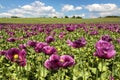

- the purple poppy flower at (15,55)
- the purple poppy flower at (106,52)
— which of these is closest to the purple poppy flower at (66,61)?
the purple poppy flower at (106,52)

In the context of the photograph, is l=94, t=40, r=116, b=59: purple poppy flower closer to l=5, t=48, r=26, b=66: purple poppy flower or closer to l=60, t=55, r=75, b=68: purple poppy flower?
l=60, t=55, r=75, b=68: purple poppy flower

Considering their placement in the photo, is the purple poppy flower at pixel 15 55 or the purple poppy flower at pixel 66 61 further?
the purple poppy flower at pixel 15 55

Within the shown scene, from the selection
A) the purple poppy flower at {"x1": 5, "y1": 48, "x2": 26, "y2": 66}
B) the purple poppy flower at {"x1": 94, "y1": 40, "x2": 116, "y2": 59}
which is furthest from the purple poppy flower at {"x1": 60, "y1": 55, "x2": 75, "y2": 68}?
the purple poppy flower at {"x1": 5, "y1": 48, "x2": 26, "y2": 66}

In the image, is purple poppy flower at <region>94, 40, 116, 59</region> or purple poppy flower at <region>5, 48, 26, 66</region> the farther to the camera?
purple poppy flower at <region>5, 48, 26, 66</region>

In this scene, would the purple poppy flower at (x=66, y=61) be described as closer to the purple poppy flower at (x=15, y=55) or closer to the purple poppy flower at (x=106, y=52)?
the purple poppy flower at (x=106, y=52)

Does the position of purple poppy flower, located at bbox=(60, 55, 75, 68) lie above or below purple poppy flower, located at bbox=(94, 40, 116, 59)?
below

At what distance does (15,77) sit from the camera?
534 centimetres

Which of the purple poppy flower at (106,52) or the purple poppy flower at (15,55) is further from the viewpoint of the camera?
the purple poppy flower at (15,55)

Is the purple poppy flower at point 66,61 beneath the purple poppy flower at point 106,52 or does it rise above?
beneath

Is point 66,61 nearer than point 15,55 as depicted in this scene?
Yes

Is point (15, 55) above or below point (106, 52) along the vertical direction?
below

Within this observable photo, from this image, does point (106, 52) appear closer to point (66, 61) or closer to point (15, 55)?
point (66, 61)

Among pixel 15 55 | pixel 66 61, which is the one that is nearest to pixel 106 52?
pixel 66 61

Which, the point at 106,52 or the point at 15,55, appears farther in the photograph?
the point at 15,55
